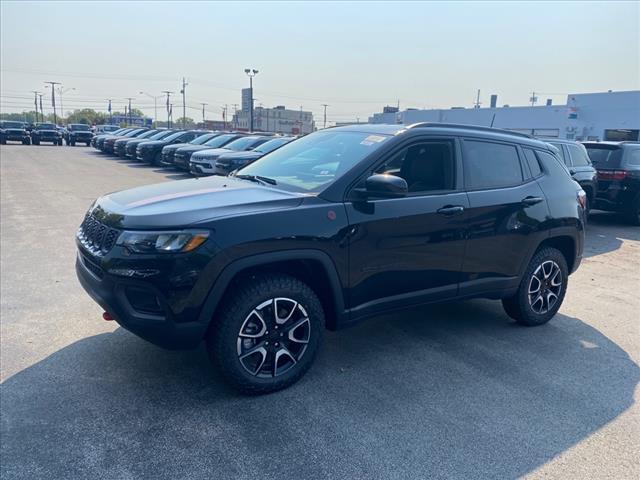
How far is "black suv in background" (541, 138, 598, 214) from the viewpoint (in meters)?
10.4

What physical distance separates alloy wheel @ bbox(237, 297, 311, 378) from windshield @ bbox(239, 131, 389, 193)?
903 mm

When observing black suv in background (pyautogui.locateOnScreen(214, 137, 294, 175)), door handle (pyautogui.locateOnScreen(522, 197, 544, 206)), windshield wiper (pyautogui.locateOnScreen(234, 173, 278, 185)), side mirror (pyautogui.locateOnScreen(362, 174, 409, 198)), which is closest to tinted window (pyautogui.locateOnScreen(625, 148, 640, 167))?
door handle (pyautogui.locateOnScreen(522, 197, 544, 206))

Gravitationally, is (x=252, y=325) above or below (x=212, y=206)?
below

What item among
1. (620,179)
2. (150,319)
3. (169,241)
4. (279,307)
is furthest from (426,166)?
(620,179)

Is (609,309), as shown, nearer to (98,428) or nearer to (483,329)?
(483,329)

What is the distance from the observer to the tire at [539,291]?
489 cm

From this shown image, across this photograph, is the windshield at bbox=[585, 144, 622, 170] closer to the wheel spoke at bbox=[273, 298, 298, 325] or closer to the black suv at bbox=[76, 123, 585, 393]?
the black suv at bbox=[76, 123, 585, 393]

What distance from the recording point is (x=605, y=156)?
1127cm

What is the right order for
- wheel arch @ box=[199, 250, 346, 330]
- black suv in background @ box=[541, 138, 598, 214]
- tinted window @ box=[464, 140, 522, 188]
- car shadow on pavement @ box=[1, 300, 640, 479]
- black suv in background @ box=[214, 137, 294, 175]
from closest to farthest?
car shadow on pavement @ box=[1, 300, 640, 479], wheel arch @ box=[199, 250, 346, 330], tinted window @ box=[464, 140, 522, 188], black suv in background @ box=[541, 138, 598, 214], black suv in background @ box=[214, 137, 294, 175]

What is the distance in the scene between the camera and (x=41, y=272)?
604 cm

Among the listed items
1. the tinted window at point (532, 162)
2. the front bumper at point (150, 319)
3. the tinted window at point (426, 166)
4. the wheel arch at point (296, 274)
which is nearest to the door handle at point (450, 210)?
the tinted window at point (426, 166)

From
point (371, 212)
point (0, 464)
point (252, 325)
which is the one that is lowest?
point (0, 464)

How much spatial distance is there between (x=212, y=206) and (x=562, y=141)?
9581 mm

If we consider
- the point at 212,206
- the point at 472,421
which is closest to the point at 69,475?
the point at 212,206
